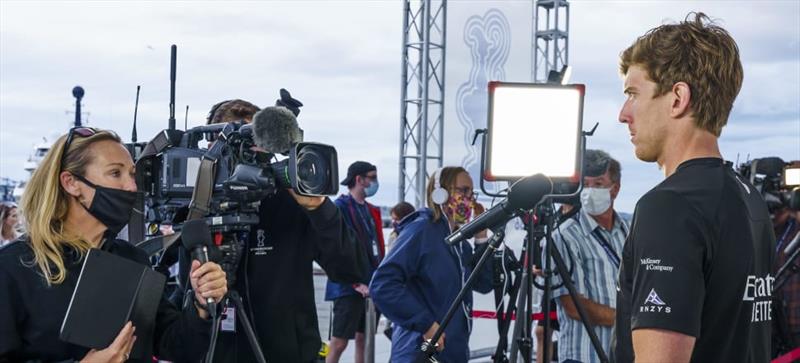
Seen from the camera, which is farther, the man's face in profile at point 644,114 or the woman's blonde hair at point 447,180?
the woman's blonde hair at point 447,180

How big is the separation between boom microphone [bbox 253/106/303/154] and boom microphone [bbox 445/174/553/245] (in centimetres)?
63

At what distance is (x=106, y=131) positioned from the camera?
223cm

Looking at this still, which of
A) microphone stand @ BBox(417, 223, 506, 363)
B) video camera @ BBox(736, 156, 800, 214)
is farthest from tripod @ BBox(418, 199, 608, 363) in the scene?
video camera @ BBox(736, 156, 800, 214)

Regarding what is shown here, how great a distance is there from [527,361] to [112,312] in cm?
126

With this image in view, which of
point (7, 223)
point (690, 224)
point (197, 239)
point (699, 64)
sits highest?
point (699, 64)

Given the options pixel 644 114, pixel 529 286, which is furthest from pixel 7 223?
pixel 644 114

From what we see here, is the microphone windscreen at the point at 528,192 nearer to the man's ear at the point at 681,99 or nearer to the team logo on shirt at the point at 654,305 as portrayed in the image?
the man's ear at the point at 681,99

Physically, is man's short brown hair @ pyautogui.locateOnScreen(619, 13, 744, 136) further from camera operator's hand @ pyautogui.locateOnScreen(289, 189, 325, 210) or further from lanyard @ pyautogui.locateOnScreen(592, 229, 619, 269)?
lanyard @ pyautogui.locateOnScreen(592, 229, 619, 269)

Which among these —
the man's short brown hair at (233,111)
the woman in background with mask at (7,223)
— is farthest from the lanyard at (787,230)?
the woman in background with mask at (7,223)

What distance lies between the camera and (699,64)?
145cm

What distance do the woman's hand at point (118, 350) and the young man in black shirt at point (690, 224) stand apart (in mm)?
1182

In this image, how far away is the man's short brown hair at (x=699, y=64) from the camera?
146cm

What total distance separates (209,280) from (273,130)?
451mm

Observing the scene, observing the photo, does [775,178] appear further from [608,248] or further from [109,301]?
[109,301]
